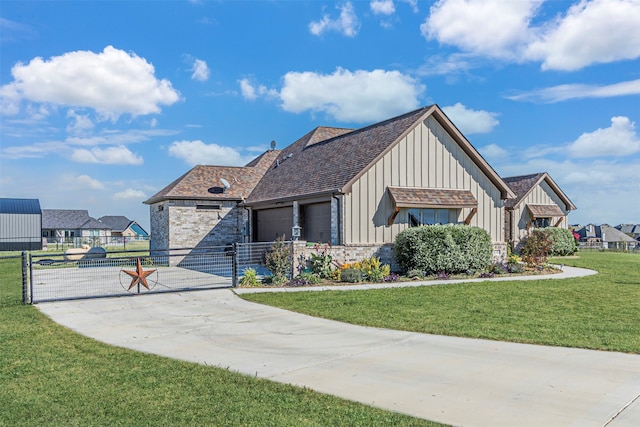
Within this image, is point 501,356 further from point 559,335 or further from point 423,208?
point 423,208

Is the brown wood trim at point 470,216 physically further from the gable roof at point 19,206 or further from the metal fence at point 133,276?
the gable roof at point 19,206

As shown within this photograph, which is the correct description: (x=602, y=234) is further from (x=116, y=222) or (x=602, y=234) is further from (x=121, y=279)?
(x=116, y=222)

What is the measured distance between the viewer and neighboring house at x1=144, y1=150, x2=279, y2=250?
23484 millimetres

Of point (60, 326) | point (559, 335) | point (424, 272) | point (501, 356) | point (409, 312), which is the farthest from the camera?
point (424, 272)

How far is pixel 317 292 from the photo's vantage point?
13016mm

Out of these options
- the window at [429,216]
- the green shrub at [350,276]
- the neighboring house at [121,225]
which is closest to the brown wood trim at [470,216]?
the window at [429,216]

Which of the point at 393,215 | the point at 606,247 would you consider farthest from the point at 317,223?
the point at 606,247

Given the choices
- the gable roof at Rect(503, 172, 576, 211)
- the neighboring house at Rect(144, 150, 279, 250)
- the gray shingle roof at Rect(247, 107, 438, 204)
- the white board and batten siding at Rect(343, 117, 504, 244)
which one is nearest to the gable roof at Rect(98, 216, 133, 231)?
the neighboring house at Rect(144, 150, 279, 250)

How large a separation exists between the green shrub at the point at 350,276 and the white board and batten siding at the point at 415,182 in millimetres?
1708

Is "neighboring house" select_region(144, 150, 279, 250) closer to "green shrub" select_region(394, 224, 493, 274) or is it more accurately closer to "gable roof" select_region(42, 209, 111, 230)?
"green shrub" select_region(394, 224, 493, 274)

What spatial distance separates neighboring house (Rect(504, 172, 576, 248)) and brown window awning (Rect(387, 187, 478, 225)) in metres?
11.5

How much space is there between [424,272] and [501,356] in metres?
9.80

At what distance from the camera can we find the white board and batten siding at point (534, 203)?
29.8 m

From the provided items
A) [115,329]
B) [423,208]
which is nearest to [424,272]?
[423,208]
